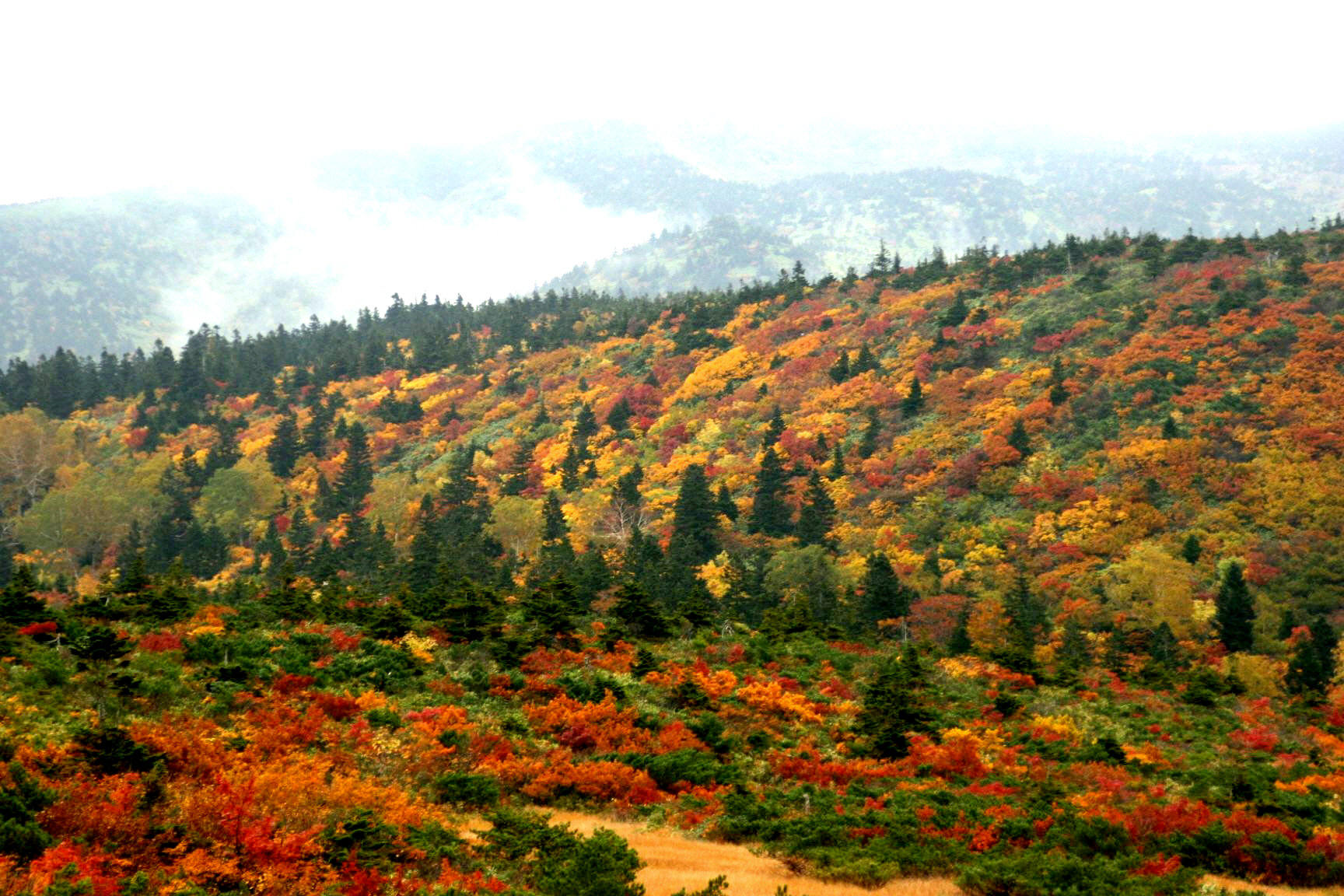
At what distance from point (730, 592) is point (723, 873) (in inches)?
1882

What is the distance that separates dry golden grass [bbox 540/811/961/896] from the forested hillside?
0.52 metres

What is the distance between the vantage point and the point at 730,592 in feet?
213

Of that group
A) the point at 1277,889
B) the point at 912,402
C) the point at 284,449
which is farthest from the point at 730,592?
the point at 284,449

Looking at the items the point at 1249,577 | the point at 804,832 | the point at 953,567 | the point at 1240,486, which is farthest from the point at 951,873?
the point at 1240,486

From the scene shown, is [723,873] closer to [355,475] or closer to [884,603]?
[884,603]

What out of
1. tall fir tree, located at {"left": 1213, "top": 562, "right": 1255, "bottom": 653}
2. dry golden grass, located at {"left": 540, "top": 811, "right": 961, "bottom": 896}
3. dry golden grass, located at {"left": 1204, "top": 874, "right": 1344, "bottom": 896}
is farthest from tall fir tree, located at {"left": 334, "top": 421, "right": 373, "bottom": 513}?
dry golden grass, located at {"left": 1204, "top": 874, "right": 1344, "bottom": 896}

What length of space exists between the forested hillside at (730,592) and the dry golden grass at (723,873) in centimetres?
52

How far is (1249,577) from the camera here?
5619cm

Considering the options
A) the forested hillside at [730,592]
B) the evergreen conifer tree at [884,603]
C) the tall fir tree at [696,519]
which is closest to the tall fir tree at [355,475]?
the forested hillside at [730,592]

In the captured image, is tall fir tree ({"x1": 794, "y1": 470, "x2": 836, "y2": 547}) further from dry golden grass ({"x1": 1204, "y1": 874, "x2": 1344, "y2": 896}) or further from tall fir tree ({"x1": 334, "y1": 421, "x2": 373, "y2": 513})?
dry golden grass ({"x1": 1204, "y1": 874, "x2": 1344, "y2": 896})

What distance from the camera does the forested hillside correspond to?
688 inches

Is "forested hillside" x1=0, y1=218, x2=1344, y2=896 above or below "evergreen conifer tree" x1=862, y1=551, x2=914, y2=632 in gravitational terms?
above

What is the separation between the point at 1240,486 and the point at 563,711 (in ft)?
189

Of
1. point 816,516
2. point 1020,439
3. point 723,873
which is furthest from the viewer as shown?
point 816,516
